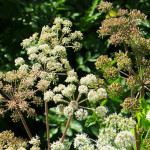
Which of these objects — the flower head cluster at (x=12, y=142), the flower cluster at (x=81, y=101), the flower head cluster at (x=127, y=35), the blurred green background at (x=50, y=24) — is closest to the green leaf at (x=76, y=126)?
the blurred green background at (x=50, y=24)

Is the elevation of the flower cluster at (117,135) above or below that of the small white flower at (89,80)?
below

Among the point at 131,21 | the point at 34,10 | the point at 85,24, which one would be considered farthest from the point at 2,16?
the point at 34,10

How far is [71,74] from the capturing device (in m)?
2.14

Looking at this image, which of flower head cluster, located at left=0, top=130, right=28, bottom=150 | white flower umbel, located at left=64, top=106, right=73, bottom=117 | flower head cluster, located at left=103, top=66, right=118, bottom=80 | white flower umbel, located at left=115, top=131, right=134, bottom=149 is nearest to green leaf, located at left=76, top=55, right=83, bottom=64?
flower head cluster, located at left=103, top=66, right=118, bottom=80

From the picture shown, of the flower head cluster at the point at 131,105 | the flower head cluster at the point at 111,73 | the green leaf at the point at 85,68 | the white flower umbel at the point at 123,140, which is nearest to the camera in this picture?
the white flower umbel at the point at 123,140

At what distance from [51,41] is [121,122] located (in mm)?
920

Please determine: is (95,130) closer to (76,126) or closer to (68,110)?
(76,126)

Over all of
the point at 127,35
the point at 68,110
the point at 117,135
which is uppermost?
the point at 127,35

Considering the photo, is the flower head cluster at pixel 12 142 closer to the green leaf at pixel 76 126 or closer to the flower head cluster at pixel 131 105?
the green leaf at pixel 76 126

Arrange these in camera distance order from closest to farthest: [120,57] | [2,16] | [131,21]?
1. [2,16]
2. [120,57]
3. [131,21]

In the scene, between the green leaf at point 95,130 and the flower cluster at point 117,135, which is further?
the green leaf at point 95,130

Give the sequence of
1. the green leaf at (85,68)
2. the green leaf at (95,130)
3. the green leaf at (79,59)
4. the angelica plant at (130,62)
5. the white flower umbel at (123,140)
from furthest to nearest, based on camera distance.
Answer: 1. the green leaf at (79,59)
2. the green leaf at (85,68)
3. the green leaf at (95,130)
4. the angelica plant at (130,62)
5. the white flower umbel at (123,140)

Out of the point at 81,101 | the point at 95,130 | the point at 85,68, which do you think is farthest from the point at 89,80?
the point at 85,68

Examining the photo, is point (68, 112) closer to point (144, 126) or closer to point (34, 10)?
A: point (144, 126)
